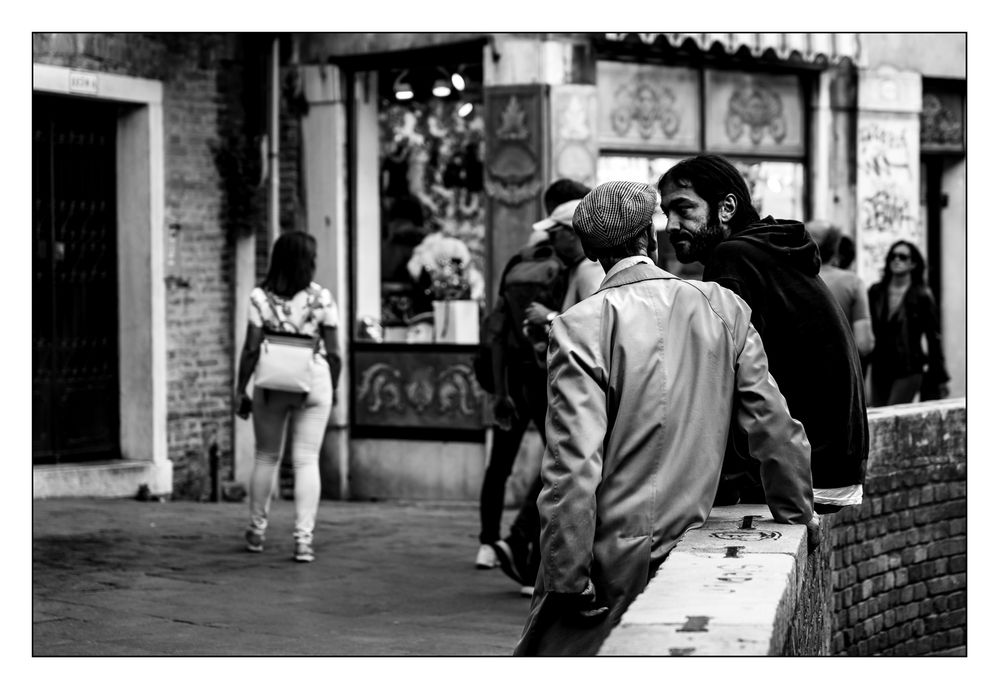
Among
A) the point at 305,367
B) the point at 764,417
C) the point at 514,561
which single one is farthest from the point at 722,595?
the point at 305,367

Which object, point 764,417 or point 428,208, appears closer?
point 764,417

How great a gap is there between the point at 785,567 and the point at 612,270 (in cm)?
87

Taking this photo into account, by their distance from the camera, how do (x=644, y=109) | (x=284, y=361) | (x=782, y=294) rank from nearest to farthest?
(x=782, y=294) < (x=284, y=361) < (x=644, y=109)

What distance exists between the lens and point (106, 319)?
1219 cm

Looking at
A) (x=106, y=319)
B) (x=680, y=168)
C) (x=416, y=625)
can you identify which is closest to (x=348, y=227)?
(x=106, y=319)

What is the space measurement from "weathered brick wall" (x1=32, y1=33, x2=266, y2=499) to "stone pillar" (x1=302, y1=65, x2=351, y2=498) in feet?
1.47

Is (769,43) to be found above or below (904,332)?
above

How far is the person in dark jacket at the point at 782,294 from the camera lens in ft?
16.1

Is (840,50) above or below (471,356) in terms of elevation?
above

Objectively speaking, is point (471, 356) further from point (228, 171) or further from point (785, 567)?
point (785, 567)

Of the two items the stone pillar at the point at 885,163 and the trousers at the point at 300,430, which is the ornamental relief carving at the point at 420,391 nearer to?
the trousers at the point at 300,430

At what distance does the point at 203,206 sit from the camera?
1262cm

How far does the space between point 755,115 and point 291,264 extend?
5.44 meters

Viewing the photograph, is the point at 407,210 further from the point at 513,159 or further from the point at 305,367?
the point at 305,367
